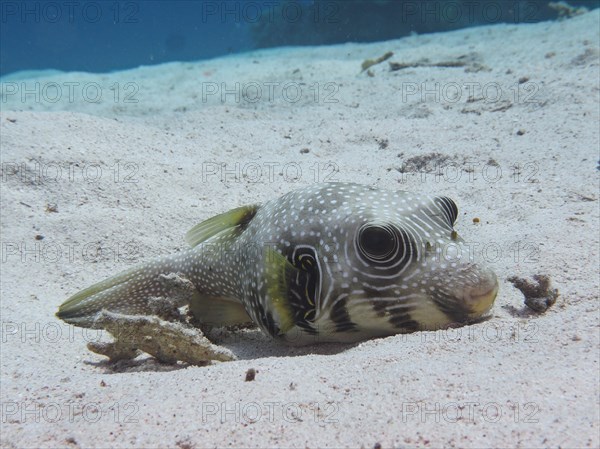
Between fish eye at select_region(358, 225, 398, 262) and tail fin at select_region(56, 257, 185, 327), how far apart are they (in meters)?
1.97

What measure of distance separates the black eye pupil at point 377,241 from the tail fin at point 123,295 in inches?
78.0

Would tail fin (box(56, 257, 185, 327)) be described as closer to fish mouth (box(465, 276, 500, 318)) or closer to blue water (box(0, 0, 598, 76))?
fish mouth (box(465, 276, 500, 318))

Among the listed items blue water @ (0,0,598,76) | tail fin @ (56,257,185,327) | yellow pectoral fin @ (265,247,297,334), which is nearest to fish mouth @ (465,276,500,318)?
yellow pectoral fin @ (265,247,297,334)

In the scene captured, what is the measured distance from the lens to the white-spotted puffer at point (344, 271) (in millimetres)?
3082

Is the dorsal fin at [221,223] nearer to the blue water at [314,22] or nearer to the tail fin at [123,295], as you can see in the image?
the tail fin at [123,295]

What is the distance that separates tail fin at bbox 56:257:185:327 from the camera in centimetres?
411

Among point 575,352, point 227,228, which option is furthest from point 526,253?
Answer: point 227,228

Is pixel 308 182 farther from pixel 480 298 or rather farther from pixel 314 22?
pixel 314 22

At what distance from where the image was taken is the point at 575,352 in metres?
2.47

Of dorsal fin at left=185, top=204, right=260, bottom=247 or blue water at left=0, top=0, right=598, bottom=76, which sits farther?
blue water at left=0, top=0, right=598, bottom=76

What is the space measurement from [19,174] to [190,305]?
387 centimetres

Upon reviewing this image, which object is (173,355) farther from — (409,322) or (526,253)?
(526,253)

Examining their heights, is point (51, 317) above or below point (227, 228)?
below

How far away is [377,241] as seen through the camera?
10.2ft
